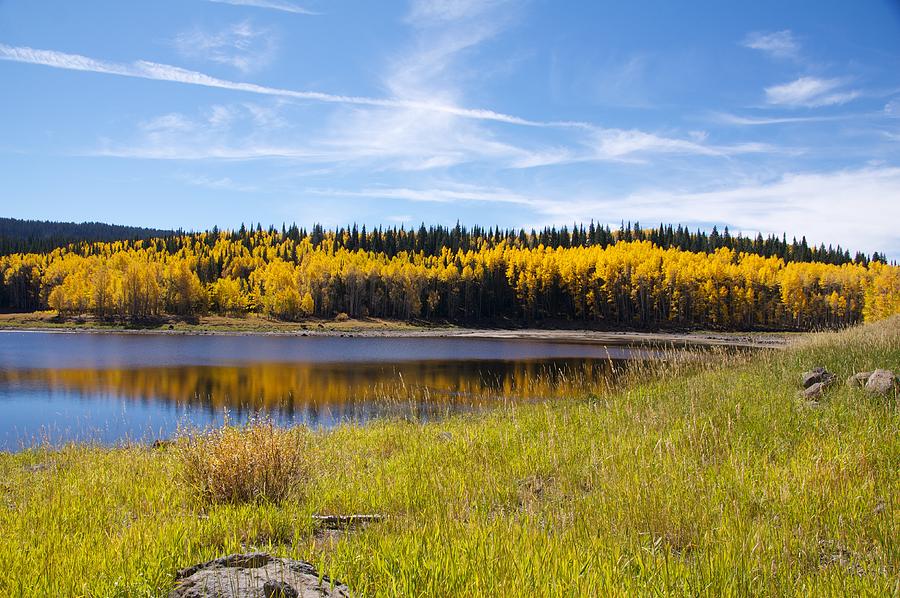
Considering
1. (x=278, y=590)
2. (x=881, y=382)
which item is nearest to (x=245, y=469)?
(x=278, y=590)

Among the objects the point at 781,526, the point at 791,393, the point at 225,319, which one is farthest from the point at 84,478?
the point at 225,319

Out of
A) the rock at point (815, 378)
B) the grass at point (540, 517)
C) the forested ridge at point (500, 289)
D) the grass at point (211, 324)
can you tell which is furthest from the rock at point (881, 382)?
the forested ridge at point (500, 289)

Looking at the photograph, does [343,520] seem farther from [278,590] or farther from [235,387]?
[235,387]

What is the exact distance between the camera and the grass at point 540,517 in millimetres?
4184

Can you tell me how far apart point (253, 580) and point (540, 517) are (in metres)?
3.04

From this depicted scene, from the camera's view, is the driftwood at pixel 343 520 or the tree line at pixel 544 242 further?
the tree line at pixel 544 242

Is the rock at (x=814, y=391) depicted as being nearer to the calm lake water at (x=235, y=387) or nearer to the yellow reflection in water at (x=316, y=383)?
the calm lake water at (x=235, y=387)

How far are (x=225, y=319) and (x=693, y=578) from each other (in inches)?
4912

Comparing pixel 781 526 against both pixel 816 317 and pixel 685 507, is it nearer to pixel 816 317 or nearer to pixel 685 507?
pixel 685 507

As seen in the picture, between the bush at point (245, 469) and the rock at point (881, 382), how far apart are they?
35.8 feet

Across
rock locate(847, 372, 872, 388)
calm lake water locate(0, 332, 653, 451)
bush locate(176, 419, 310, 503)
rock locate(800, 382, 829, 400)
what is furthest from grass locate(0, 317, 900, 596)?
calm lake water locate(0, 332, 653, 451)

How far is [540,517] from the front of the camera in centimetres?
579

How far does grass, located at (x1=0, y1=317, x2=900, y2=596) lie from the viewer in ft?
13.7

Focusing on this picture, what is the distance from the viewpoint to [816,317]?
120m
